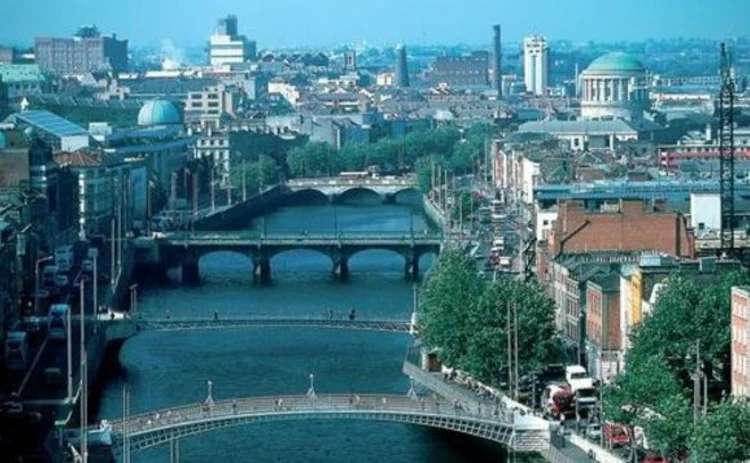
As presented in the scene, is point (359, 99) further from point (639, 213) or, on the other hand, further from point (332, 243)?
point (639, 213)

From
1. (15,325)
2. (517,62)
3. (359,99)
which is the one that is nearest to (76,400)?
(15,325)

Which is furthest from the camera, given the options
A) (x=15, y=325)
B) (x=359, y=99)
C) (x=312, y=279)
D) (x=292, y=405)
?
(x=359, y=99)

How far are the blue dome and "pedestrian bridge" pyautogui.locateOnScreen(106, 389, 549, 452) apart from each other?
1275 inches

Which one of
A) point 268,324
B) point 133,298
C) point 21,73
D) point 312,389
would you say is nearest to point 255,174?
point 21,73

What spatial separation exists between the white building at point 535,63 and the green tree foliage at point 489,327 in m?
60.4

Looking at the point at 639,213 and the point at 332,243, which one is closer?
the point at 639,213

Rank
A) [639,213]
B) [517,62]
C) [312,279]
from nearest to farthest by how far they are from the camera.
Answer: [639,213]
[312,279]
[517,62]

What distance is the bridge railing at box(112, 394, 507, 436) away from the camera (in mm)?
17844

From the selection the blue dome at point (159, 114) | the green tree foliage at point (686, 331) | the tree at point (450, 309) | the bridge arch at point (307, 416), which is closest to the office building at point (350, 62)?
the blue dome at point (159, 114)

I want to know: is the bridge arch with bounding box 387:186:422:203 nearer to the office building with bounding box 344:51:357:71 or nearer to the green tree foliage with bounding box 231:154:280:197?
the green tree foliage with bounding box 231:154:280:197

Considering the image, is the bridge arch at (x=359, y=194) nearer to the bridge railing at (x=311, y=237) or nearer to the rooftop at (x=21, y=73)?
the bridge railing at (x=311, y=237)

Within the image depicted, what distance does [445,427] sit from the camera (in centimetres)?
1839

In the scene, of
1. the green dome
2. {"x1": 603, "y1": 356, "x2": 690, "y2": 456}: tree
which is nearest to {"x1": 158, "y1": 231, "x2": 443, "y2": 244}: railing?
{"x1": 603, "y1": 356, "x2": 690, "y2": 456}: tree

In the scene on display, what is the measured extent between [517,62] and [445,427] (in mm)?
75969
